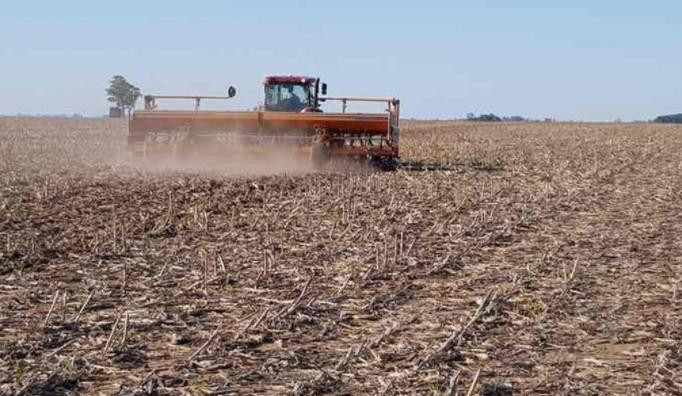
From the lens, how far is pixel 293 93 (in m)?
21.7

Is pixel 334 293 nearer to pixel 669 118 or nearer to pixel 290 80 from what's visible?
pixel 290 80

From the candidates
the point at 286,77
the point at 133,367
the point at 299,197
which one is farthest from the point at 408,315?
the point at 286,77

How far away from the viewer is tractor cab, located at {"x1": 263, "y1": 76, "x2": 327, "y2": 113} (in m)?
21.6

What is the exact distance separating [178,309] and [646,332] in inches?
122

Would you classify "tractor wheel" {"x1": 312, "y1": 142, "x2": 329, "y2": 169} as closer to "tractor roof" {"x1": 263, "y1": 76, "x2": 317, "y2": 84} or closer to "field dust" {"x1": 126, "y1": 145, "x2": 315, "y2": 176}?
"field dust" {"x1": 126, "y1": 145, "x2": 315, "y2": 176}

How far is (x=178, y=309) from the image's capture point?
21.0 ft

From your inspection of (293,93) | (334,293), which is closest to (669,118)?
(293,93)

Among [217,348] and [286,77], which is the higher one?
[286,77]

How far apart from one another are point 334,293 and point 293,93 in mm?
15084

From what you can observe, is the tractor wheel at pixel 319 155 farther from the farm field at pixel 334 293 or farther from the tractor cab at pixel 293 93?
the farm field at pixel 334 293

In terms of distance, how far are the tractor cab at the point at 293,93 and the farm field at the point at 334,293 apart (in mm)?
7516

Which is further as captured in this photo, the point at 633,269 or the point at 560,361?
the point at 633,269

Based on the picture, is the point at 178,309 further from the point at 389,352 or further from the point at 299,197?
the point at 299,197

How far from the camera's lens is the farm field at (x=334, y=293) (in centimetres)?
501
